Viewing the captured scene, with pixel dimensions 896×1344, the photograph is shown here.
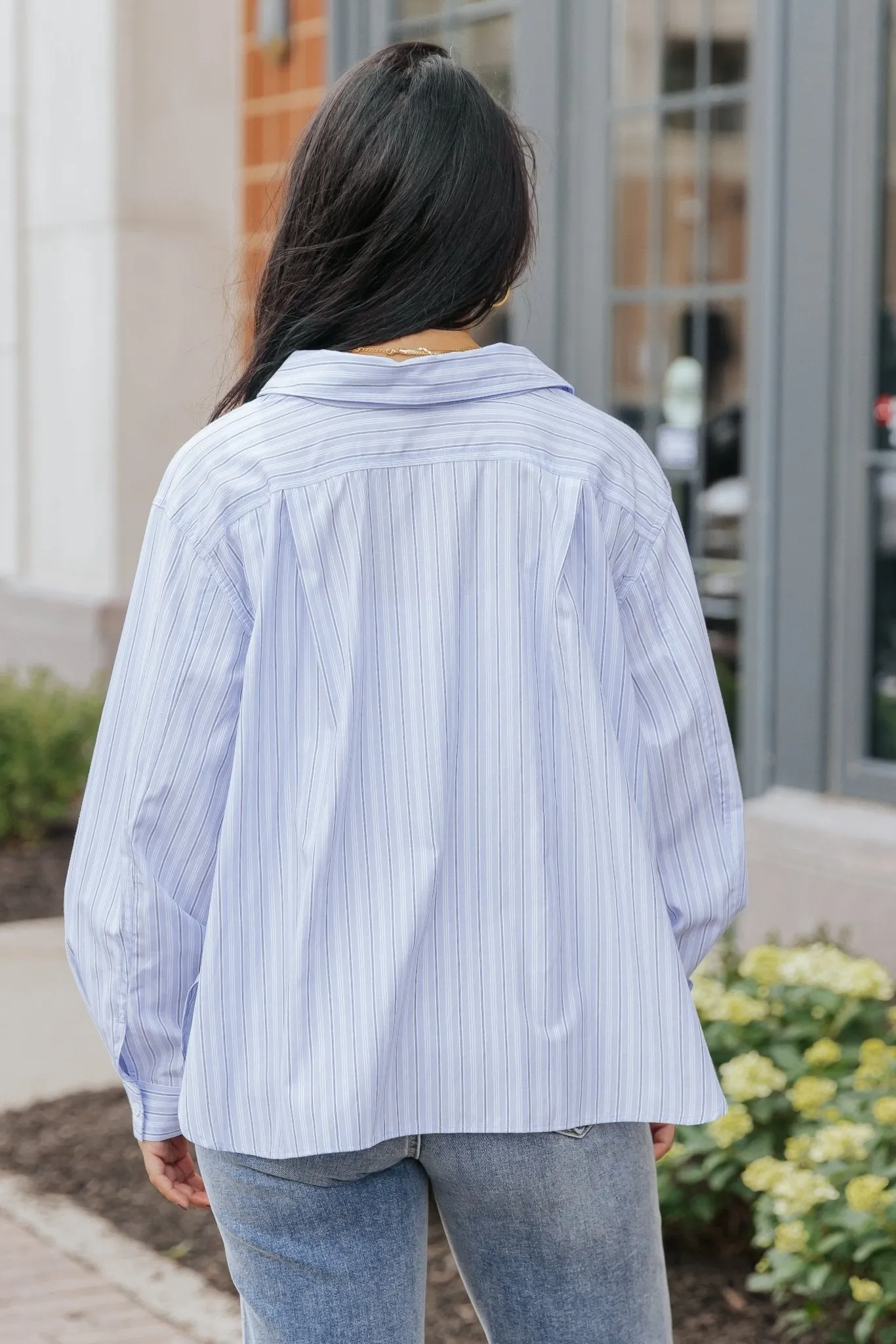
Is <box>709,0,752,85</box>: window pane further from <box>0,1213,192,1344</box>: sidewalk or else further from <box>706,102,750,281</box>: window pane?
<box>0,1213,192,1344</box>: sidewalk

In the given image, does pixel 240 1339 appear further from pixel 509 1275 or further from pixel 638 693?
pixel 638 693

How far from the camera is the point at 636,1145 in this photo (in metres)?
1.60

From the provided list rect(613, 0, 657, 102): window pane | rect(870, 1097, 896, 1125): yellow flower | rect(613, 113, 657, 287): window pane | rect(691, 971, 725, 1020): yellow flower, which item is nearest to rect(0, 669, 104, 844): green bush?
rect(613, 113, 657, 287): window pane

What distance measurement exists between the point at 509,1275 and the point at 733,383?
157 inches

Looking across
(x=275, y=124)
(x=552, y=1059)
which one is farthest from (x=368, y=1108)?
(x=275, y=124)

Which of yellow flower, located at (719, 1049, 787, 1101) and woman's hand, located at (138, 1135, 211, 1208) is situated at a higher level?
woman's hand, located at (138, 1135, 211, 1208)

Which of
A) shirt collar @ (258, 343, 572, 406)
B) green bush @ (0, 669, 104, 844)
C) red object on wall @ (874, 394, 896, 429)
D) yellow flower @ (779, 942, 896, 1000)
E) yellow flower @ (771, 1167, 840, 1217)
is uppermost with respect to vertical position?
shirt collar @ (258, 343, 572, 406)

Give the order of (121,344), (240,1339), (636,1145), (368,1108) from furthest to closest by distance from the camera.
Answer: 1. (121,344)
2. (240,1339)
3. (636,1145)
4. (368,1108)

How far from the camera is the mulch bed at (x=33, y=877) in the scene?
6145 mm

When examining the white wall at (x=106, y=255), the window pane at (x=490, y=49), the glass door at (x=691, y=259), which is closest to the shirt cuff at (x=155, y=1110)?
the glass door at (x=691, y=259)

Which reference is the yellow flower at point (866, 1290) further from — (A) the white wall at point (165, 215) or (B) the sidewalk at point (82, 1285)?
(A) the white wall at point (165, 215)

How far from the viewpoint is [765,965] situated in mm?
3428

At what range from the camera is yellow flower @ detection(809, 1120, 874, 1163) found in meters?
2.80

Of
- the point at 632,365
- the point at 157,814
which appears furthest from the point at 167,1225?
the point at 632,365
